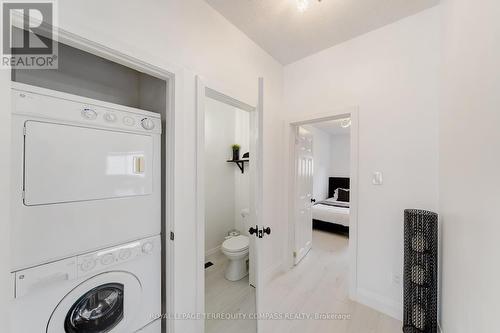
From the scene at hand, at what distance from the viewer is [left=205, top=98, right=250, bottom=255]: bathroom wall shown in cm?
305

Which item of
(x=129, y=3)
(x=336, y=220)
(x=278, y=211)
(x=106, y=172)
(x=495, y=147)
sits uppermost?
(x=129, y=3)

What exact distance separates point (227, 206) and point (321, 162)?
11.5 feet

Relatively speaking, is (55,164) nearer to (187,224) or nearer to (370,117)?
(187,224)

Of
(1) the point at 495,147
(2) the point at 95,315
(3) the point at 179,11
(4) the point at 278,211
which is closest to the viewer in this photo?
(1) the point at 495,147

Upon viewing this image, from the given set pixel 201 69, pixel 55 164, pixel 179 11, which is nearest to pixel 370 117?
pixel 201 69

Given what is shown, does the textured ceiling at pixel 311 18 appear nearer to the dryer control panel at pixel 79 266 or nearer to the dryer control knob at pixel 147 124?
the dryer control knob at pixel 147 124

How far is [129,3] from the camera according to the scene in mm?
1203

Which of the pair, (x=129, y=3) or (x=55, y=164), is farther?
(x=129, y=3)

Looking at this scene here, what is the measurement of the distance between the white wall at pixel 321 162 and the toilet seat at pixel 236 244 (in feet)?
10.8

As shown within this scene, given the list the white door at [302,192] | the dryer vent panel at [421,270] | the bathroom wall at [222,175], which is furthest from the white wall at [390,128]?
the bathroom wall at [222,175]

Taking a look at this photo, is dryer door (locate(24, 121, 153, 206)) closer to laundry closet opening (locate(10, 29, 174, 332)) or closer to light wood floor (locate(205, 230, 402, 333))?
laundry closet opening (locate(10, 29, 174, 332))

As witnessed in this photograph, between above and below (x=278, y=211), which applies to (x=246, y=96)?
above

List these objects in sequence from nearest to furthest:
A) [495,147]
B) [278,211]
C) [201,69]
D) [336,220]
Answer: [495,147]
[201,69]
[278,211]
[336,220]

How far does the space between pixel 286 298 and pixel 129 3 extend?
2800mm
